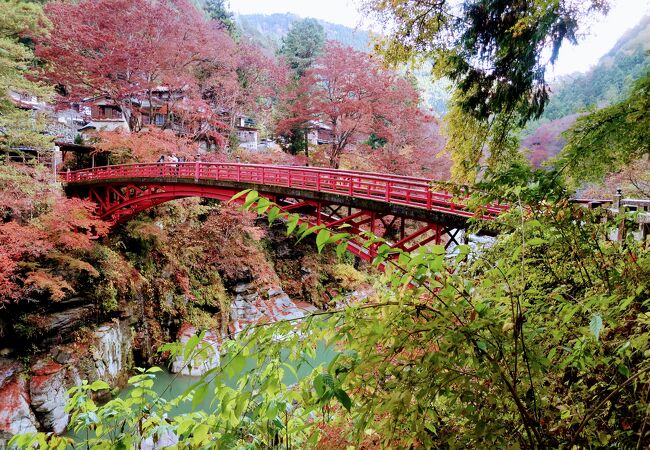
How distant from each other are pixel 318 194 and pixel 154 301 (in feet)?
25.2

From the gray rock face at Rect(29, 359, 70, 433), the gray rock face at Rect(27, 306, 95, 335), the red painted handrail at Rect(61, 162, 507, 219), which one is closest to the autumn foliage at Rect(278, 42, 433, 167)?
the red painted handrail at Rect(61, 162, 507, 219)

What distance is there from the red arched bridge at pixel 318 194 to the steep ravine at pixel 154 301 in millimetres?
1667

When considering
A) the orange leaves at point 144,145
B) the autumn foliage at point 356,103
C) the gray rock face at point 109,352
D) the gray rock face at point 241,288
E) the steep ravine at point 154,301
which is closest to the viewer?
the steep ravine at point 154,301

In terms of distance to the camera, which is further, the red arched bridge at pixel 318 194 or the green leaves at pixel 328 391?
the red arched bridge at pixel 318 194

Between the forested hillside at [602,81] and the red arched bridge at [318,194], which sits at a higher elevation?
the forested hillside at [602,81]

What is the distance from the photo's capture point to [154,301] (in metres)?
11.6

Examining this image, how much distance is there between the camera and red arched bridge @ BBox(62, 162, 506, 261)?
5.96 m

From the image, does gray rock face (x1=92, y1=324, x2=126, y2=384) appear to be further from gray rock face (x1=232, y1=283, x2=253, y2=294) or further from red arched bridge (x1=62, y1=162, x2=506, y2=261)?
gray rock face (x1=232, y1=283, x2=253, y2=294)

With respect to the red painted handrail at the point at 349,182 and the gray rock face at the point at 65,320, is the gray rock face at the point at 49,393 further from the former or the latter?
the red painted handrail at the point at 349,182

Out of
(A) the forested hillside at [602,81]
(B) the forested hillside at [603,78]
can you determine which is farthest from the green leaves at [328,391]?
(B) the forested hillside at [603,78]

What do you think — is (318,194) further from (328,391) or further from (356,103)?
(356,103)

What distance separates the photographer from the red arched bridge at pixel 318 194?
5965mm

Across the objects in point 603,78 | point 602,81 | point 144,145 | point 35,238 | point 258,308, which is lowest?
point 258,308

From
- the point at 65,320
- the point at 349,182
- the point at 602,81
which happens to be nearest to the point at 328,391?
the point at 349,182
